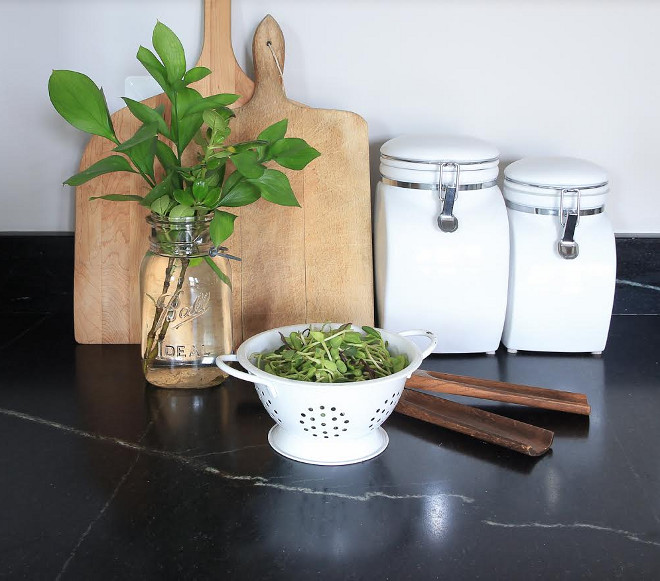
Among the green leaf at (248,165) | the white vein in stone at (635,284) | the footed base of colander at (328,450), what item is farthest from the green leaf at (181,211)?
the white vein in stone at (635,284)

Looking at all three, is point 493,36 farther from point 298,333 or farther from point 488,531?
point 488,531

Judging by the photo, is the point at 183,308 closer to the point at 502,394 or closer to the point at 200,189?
the point at 200,189

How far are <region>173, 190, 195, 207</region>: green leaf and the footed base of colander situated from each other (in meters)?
0.31

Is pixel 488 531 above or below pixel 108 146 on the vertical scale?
below

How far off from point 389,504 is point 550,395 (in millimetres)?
327

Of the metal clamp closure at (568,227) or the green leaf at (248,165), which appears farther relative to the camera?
the metal clamp closure at (568,227)

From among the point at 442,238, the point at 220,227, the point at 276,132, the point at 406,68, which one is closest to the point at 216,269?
the point at 220,227

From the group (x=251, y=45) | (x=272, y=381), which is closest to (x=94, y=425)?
(x=272, y=381)

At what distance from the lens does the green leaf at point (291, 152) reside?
1.10 metres

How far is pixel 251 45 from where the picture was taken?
1.33 m

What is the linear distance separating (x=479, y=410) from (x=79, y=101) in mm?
615

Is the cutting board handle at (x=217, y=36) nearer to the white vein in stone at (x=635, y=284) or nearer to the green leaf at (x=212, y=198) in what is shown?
the green leaf at (x=212, y=198)

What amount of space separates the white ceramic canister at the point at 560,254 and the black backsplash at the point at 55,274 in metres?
0.19

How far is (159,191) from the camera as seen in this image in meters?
1.08
